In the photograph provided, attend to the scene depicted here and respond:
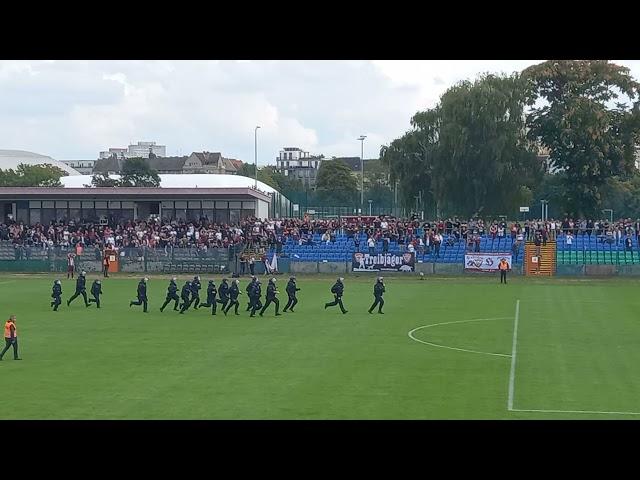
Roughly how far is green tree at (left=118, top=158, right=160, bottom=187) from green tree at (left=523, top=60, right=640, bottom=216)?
136 feet

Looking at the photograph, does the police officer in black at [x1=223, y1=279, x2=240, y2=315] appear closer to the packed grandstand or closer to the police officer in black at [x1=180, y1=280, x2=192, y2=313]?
the police officer in black at [x1=180, y1=280, x2=192, y2=313]

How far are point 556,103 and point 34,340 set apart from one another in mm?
52381

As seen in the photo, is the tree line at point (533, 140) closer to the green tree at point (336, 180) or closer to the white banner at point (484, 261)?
the white banner at point (484, 261)

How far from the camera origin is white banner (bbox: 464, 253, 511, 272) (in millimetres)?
57312

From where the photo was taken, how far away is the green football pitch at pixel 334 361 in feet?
63.3

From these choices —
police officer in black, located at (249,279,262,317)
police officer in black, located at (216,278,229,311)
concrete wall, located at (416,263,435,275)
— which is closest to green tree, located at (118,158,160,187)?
concrete wall, located at (416,263,435,275)

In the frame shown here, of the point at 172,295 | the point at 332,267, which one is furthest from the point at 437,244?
the point at 172,295

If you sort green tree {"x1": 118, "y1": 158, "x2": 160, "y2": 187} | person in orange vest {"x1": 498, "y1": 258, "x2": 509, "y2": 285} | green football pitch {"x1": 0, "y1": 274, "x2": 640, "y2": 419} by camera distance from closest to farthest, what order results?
green football pitch {"x1": 0, "y1": 274, "x2": 640, "y2": 419} → person in orange vest {"x1": 498, "y1": 258, "x2": 509, "y2": 285} → green tree {"x1": 118, "y1": 158, "x2": 160, "y2": 187}

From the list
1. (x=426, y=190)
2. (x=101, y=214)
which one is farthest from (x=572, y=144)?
(x=101, y=214)

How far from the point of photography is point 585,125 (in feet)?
228

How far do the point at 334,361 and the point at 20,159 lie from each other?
113625mm
